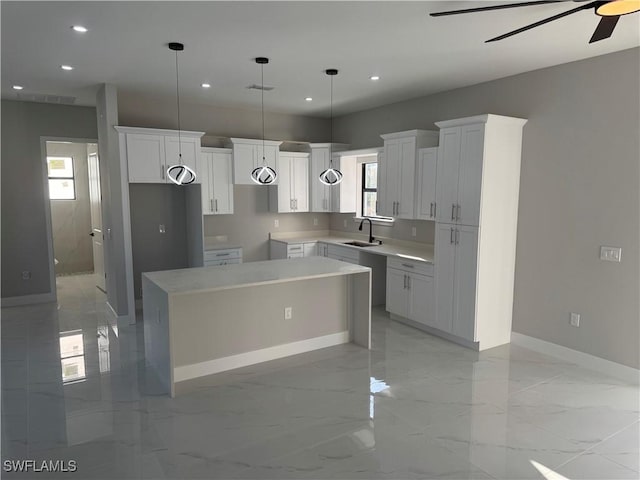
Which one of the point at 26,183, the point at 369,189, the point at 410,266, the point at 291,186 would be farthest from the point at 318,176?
the point at 26,183

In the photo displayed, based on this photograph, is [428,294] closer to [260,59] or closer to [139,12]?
[260,59]

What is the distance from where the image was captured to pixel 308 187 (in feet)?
22.4

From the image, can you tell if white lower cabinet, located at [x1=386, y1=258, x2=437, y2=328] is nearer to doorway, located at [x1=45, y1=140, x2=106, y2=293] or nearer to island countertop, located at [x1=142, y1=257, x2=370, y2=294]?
island countertop, located at [x1=142, y1=257, x2=370, y2=294]

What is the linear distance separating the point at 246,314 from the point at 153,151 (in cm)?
262

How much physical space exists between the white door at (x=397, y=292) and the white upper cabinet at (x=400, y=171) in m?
0.76

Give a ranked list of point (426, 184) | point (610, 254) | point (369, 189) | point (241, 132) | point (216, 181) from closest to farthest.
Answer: point (610, 254), point (426, 184), point (216, 181), point (241, 132), point (369, 189)

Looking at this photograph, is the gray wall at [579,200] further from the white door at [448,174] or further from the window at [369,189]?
the window at [369,189]

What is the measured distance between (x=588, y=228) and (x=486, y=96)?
186cm

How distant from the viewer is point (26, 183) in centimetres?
602

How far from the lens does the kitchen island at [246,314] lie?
12.0ft

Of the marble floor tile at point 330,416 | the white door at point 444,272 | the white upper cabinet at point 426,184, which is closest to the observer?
the marble floor tile at point 330,416

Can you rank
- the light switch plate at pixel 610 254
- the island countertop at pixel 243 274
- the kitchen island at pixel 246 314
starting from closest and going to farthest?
the island countertop at pixel 243 274
the kitchen island at pixel 246 314
the light switch plate at pixel 610 254

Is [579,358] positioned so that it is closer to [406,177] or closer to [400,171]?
[406,177]

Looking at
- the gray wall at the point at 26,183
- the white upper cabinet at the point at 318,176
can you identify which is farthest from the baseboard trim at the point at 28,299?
the white upper cabinet at the point at 318,176
